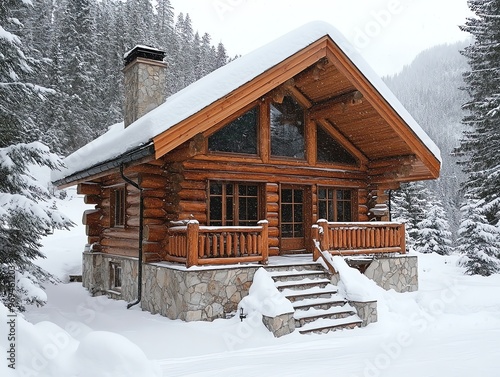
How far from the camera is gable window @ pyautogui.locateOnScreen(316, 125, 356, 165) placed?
1332cm

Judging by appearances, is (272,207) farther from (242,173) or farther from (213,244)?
(213,244)

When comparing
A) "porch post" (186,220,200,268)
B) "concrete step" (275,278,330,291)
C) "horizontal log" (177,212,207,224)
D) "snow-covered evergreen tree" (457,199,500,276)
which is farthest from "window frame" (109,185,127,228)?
"snow-covered evergreen tree" (457,199,500,276)

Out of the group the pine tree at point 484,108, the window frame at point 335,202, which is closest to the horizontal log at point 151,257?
the window frame at point 335,202

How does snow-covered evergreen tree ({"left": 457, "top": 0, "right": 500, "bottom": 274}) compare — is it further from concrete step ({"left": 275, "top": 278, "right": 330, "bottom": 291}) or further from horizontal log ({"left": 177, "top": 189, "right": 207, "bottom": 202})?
horizontal log ({"left": 177, "top": 189, "right": 207, "bottom": 202})

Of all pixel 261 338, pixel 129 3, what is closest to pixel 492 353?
pixel 261 338

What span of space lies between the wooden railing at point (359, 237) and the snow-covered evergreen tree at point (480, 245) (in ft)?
20.1

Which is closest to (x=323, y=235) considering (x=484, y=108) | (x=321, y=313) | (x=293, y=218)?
(x=293, y=218)

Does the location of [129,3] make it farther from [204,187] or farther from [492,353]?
[492,353]

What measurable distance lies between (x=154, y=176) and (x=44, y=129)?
22803 millimetres

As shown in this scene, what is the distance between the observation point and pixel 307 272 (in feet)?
34.0

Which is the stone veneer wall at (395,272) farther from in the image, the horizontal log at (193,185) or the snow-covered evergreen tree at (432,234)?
the snow-covered evergreen tree at (432,234)

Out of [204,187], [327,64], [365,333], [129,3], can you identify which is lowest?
[365,333]

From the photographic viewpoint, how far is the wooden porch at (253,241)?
30.9 ft

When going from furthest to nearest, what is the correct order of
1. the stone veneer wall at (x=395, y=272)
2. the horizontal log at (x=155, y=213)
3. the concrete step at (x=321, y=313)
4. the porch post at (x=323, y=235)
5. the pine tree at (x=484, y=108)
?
the pine tree at (x=484, y=108)
the stone veneer wall at (x=395, y=272)
the porch post at (x=323, y=235)
the horizontal log at (x=155, y=213)
the concrete step at (x=321, y=313)
